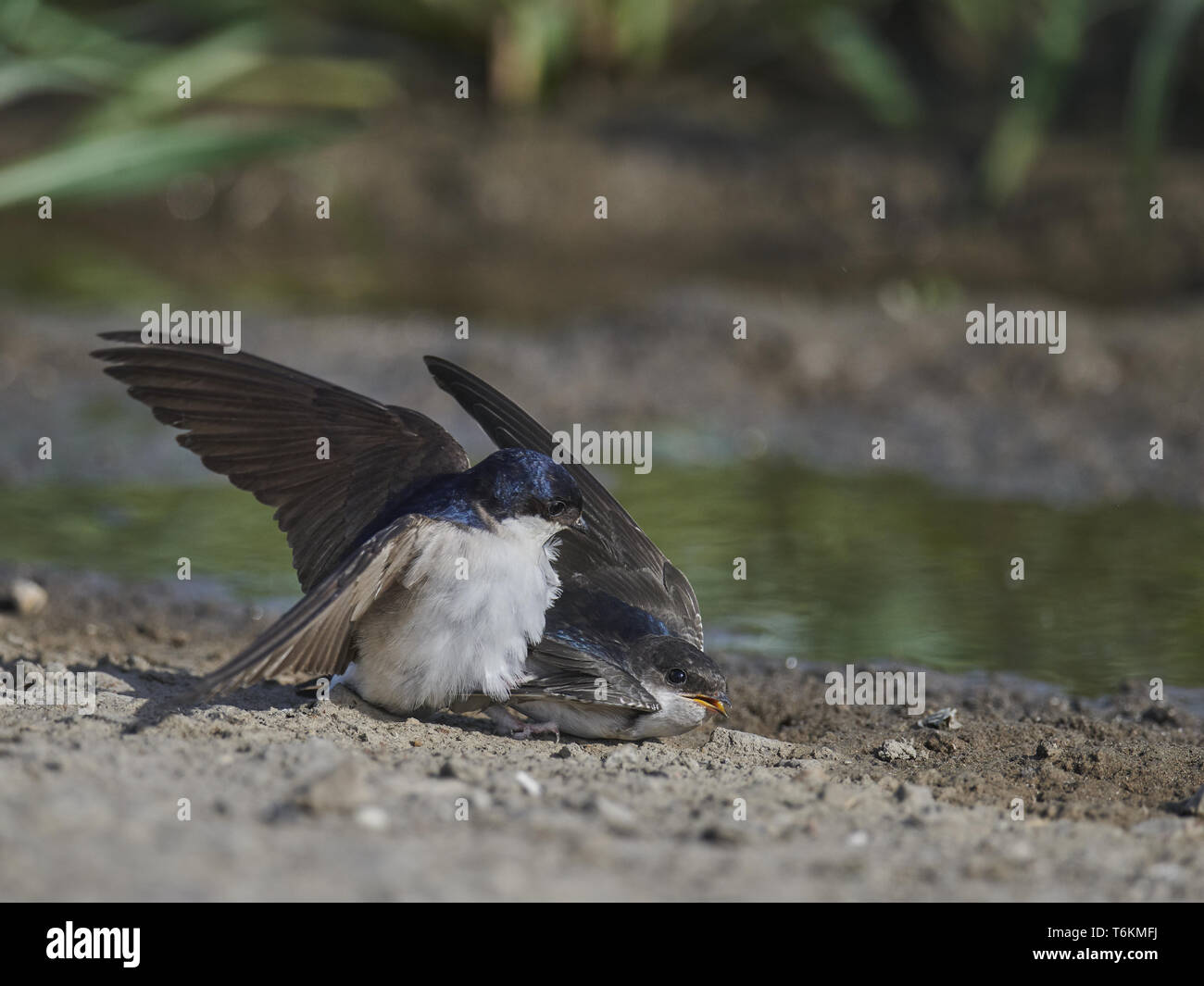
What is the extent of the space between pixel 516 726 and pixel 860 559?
2.34 m

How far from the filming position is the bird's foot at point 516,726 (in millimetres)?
4027

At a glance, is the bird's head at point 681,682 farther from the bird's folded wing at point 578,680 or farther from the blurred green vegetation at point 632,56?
Result: the blurred green vegetation at point 632,56

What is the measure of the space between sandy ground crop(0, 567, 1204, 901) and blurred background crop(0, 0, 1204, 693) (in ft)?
2.74

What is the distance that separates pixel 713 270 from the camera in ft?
35.4

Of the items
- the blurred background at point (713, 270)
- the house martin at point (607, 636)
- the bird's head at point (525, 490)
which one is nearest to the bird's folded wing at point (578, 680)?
the house martin at point (607, 636)

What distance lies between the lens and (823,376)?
8.11m

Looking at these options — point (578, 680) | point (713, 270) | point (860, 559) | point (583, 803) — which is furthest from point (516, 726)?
point (713, 270)

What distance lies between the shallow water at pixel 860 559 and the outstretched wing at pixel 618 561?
75cm

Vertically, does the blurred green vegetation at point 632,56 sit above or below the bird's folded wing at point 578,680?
above

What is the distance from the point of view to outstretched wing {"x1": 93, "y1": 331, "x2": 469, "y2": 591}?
4047 mm
